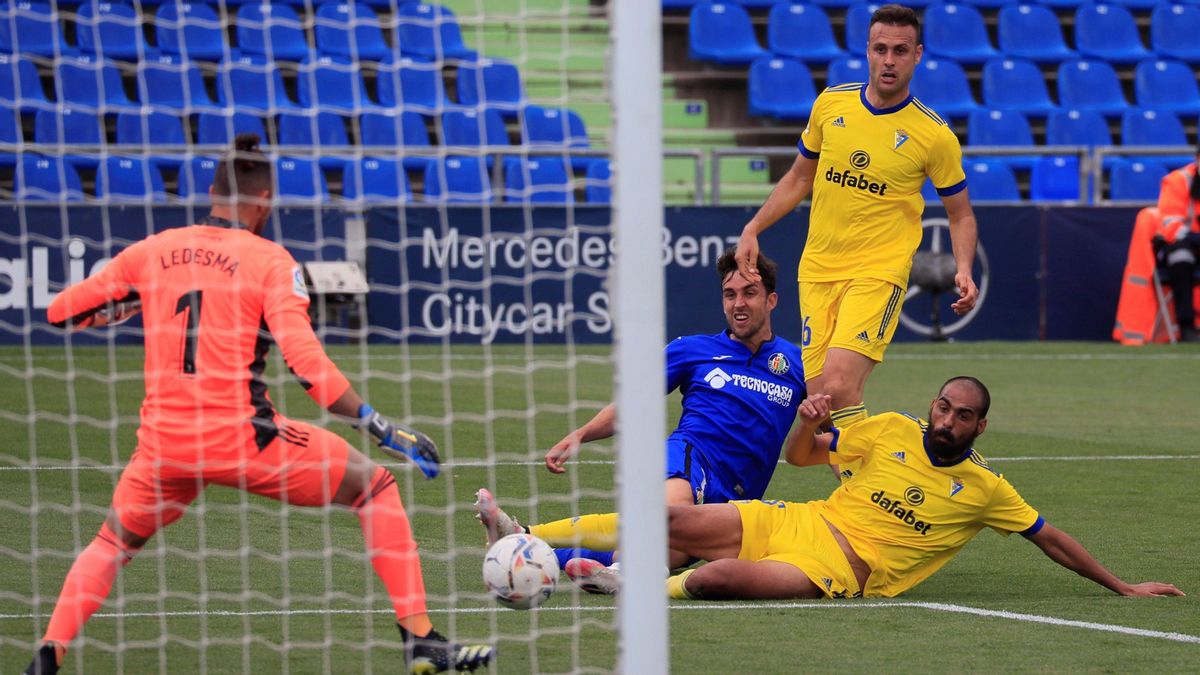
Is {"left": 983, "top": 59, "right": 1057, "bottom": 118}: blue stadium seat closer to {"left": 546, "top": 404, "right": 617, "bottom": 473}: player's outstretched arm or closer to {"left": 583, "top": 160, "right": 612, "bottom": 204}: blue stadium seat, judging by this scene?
{"left": 583, "top": 160, "right": 612, "bottom": 204}: blue stadium seat

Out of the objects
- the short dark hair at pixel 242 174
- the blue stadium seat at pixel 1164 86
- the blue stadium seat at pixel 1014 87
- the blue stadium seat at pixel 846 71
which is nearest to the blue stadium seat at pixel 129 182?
the blue stadium seat at pixel 846 71

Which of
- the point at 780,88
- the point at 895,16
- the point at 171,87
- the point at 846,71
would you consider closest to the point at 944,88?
the point at 846,71

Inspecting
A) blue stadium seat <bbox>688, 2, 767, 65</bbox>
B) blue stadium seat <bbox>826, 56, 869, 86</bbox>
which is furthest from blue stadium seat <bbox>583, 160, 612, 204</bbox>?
blue stadium seat <bbox>826, 56, 869, 86</bbox>

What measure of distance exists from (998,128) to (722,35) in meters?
3.53

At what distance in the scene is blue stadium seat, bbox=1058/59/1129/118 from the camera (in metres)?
21.4

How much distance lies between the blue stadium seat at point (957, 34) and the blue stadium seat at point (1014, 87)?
43cm

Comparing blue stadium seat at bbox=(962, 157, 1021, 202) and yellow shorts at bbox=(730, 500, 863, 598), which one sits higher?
blue stadium seat at bbox=(962, 157, 1021, 202)

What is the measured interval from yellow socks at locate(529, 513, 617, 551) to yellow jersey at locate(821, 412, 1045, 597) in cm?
84

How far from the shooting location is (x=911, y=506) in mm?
6508

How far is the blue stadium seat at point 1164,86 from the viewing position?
21562 millimetres

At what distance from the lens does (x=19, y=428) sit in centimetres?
1085

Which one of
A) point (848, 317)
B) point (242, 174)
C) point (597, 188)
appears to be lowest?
point (848, 317)

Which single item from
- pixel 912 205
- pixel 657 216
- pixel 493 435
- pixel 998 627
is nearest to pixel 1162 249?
pixel 493 435

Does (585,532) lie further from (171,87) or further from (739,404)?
(171,87)
